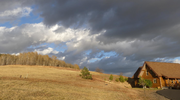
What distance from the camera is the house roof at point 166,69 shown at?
4182 centimetres

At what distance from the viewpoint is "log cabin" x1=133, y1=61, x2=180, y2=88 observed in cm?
4075

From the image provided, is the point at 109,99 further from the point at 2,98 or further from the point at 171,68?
the point at 171,68

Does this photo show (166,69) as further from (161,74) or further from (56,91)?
(56,91)

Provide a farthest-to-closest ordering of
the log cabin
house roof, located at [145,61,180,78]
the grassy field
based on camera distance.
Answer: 1. house roof, located at [145,61,180,78]
2. the log cabin
3. the grassy field

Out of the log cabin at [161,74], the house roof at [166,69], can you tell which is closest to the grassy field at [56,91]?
the log cabin at [161,74]

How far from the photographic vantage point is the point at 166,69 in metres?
45.0

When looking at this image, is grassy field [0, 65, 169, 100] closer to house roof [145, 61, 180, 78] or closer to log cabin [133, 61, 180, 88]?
log cabin [133, 61, 180, 88]

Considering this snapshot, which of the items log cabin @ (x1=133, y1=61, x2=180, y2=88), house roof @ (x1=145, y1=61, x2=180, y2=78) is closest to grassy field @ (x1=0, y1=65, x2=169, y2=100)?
log cabin @ (x1=133, y1=61, x2=180, y2=88)

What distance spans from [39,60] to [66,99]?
12478 centimetres

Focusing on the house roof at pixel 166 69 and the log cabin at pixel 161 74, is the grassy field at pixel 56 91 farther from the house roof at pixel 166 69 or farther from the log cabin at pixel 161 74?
the house roof at pixel 166 69

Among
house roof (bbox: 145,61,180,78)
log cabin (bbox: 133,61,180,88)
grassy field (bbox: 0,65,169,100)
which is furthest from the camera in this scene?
house roof (bbox: 145,61,180,78)

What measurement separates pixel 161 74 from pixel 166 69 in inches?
206

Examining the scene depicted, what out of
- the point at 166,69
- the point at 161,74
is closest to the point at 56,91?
the point at 161,74

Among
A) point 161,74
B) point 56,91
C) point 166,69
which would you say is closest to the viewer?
point 56,91
